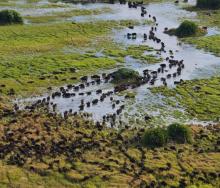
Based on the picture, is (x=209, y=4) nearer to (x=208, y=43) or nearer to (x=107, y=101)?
(x=208, y=43)

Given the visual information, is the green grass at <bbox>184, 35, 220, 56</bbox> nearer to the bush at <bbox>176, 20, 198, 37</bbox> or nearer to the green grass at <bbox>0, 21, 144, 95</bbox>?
the bush at <bbox>176, 20, 198, 37</bbox>

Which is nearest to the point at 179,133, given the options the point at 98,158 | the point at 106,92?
the point at 98,158

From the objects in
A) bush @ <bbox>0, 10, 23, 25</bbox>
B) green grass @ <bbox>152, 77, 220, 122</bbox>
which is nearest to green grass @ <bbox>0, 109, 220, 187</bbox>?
green grass @ <bbox>152, 77, 220, 122</bbox>

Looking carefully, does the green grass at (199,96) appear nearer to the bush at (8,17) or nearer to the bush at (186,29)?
the bush at (186,29)

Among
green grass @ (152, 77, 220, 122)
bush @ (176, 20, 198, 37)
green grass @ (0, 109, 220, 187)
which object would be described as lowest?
green grass @ (0, 109, 220, 187)

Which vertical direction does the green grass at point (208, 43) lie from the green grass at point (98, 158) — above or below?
→ above

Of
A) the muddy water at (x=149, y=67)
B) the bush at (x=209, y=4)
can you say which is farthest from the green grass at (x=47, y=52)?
the bush at (x=209, y=4)

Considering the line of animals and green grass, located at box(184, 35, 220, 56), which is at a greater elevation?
green grass, located at box(184, 35, 220, 56)
